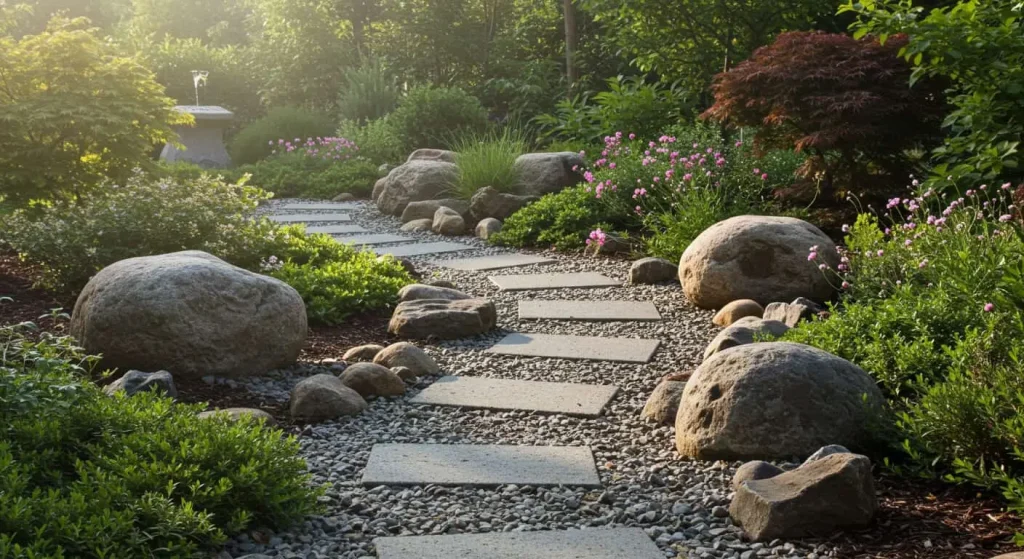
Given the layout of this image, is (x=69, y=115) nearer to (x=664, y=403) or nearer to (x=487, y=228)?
(x=487, y=228)

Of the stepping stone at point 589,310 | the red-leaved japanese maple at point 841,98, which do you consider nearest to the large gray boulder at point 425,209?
the red-leaved japanese maple at point 841,98

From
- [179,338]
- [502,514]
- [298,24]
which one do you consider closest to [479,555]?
[502,514]

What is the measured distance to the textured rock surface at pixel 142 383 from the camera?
12.7 ft

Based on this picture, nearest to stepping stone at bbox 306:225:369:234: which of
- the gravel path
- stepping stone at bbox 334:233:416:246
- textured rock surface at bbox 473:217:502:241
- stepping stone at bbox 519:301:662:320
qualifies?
stepping stone at bbox 334:233:416:246

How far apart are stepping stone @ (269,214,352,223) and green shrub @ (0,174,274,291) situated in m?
3.48

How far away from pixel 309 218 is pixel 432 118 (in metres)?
4.02

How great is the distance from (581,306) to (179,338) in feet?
8.98

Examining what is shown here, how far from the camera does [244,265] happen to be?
21.2 feet

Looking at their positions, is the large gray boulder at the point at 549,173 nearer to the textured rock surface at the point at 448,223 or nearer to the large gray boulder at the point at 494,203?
the large gray boulder at the point at 494,203

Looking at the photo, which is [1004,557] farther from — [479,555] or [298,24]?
[298,24]

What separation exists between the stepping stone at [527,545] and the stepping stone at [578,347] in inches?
85.5

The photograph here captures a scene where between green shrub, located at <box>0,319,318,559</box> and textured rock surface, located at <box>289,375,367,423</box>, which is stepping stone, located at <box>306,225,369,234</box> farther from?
green shrub, located at <box>0,319,318,559</box>

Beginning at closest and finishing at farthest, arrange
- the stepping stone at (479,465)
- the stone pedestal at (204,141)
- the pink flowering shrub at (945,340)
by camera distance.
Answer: the pink flowering shrub at (945,340)
the stepping stone at (479,465)
the stone pedestal at (204,141)

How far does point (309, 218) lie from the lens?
1066 centimetres
